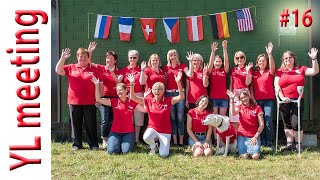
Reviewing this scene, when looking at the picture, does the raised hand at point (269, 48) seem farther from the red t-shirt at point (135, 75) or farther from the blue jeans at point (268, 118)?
the red t-shirt at point (135, 75)

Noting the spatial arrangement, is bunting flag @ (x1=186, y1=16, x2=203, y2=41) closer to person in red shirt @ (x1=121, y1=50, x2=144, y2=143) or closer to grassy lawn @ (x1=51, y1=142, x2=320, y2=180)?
person in red shirt @ (x1=121, y1=50, x2=144, y2=143)

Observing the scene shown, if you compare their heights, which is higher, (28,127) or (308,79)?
(308,79)

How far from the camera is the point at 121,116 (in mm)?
6582

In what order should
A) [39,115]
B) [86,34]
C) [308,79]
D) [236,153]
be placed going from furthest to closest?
[86,34] < [308,79] < [236,153] < [39,115]

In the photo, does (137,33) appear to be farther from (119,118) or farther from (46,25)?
(46,25)

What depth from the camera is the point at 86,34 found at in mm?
7918

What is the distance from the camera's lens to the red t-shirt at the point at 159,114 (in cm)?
645

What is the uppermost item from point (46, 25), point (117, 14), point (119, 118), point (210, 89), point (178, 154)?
point (117, 14)

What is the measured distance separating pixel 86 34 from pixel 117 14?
716mm

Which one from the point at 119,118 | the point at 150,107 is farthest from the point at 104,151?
the point at 150,107

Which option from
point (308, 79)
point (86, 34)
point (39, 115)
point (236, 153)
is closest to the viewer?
point (39, 115)

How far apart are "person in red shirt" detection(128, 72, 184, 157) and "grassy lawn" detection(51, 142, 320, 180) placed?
0.24 meters

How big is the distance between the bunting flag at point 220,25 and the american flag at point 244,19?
9.5 inches

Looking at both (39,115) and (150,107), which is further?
(150,107)
